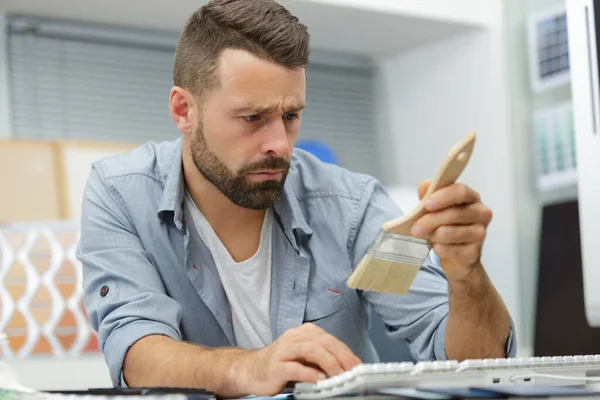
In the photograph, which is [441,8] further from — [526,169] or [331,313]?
[331,313]

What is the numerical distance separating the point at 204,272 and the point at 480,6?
2.06 meters

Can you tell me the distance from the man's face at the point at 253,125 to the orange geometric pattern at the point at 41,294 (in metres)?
0.97

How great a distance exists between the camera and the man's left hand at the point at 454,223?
0.92 meters

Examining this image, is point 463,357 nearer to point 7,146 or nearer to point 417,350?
point 417,350

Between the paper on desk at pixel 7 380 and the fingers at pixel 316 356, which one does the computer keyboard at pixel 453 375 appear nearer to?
the fingers at pixel 316 356

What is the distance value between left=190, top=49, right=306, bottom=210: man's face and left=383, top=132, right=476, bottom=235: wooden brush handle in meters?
0.45

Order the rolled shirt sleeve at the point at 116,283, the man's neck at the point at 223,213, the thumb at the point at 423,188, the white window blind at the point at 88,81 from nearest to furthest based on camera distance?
the thumb at the point at 423,188, the rolled shirt sleeve at the point at 116,283, the man's neck at the point at 223,213, the white window blind at the point at 88,81

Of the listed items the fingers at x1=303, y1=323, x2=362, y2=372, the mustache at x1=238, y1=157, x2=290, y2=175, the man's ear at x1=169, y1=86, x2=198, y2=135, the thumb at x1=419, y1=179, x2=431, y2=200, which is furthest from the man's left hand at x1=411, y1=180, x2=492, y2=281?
the man's ear at x1=169, y1=86, x2=198, y2=135

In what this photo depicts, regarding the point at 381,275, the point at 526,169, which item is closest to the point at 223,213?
the point at 381,275

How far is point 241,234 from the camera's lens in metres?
1.46

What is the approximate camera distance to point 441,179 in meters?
0.90

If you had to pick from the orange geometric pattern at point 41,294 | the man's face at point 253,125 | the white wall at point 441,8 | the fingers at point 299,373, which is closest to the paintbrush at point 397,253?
the fingers at point 299,373

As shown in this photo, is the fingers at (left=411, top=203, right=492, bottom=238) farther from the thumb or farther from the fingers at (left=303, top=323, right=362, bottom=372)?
the fingers at (left=303, top=323, right=362, bottom=372)

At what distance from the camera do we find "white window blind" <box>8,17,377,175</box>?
2.86m
